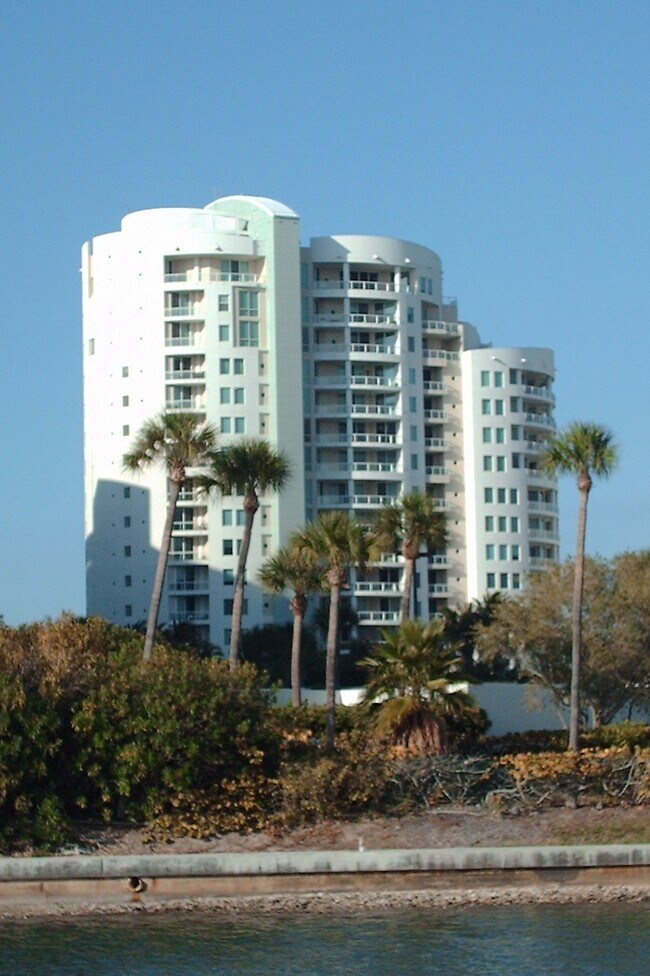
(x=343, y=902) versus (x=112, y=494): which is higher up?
(x=112, y=494)

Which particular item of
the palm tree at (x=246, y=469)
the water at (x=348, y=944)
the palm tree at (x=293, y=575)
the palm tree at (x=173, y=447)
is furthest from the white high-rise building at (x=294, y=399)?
the water at (x=348, y=944)

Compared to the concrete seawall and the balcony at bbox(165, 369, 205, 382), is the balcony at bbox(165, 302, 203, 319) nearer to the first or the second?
the balcony at bbox(165, 369, 205, 382)

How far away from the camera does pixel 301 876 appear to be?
37344 millimetres

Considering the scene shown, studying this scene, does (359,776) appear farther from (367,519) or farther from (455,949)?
(367,519)

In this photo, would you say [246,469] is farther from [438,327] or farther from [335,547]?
[438,327]

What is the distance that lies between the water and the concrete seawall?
1.01m

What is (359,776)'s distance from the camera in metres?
41.2

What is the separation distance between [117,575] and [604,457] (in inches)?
2896

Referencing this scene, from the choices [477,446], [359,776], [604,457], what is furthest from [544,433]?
[359,776]

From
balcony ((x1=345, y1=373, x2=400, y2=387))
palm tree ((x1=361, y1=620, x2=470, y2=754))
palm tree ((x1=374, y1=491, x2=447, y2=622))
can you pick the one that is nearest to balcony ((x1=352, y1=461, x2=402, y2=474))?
balcony ((x1=345, y1=373, x2=400, y2=387))

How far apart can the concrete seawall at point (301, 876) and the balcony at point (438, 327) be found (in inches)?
3757

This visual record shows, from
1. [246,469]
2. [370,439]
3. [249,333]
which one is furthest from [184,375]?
[246,469]

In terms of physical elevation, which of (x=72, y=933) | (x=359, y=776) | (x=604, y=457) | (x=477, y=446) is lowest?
(x=72, y=933)

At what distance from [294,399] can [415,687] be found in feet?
245
